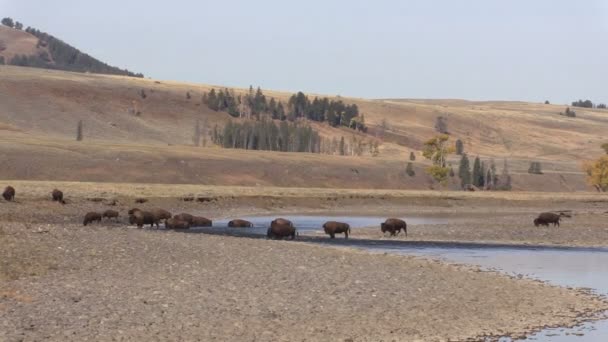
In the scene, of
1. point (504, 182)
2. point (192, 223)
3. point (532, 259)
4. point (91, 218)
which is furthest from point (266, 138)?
point (532, 259)

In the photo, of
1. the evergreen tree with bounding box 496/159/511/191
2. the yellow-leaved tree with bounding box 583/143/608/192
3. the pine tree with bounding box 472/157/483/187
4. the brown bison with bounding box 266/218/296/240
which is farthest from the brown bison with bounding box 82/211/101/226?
the evergreen tree with bounding box 496/159/511/191

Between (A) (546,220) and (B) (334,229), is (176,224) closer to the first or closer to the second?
(B) (334,229)

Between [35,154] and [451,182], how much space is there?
5963 cm

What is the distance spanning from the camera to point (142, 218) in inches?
1770

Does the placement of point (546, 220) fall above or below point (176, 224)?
above

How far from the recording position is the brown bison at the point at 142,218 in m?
44.8

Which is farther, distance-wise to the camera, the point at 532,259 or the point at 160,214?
the point at 160,214

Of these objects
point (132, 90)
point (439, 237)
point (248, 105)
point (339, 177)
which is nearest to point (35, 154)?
point (339, 177)

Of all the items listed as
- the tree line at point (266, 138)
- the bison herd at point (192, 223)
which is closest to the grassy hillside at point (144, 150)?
the tree line at point (266, 138)

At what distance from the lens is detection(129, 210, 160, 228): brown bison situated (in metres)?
44.8

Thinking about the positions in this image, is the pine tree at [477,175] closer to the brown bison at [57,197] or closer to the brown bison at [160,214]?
the brown bison at [57,197]

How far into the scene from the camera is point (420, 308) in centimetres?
2031

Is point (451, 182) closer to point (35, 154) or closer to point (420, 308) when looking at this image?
point (35, 154)

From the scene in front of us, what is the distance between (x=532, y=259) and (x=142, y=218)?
760 inches
